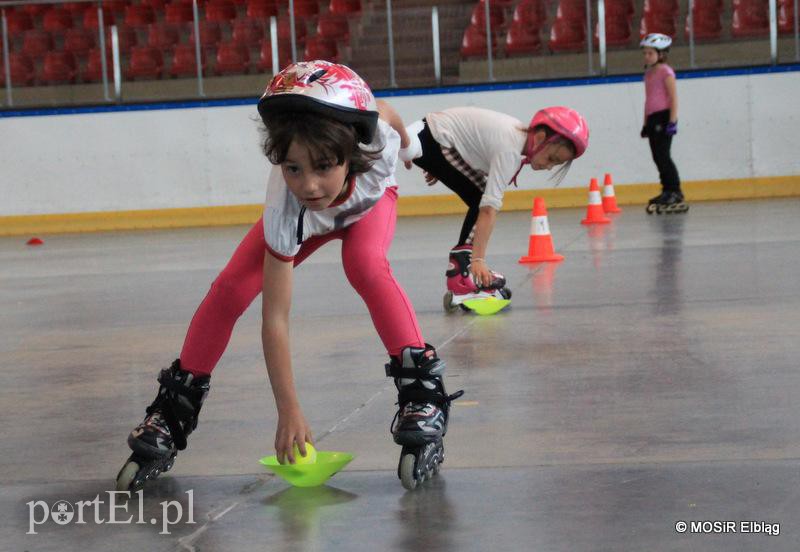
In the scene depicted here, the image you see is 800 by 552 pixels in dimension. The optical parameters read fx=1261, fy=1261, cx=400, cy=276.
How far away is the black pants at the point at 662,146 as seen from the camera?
12617mm

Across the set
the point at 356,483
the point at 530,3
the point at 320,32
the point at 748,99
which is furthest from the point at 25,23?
the point at 356,483

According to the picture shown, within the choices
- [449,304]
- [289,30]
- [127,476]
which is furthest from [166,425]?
[289,30]

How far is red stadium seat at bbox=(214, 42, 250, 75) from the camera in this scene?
15477 millimetres

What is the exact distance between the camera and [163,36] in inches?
619

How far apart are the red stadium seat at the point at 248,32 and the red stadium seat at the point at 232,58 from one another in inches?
2.9

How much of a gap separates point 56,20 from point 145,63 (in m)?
1.47

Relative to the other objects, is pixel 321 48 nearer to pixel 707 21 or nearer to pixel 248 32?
pixel 248 32

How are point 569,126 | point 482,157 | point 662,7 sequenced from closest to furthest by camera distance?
point 569,126 < point 482,157 < point 662,7

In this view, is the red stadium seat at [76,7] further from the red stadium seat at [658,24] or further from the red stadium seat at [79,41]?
the red stadium seat at [658,24]

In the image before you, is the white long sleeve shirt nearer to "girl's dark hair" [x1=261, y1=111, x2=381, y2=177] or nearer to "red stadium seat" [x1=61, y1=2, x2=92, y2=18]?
"girl's dark hair" [x1=261, y1=111, x2=381, y2=177]

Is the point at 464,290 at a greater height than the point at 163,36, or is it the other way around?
the point at 163,36

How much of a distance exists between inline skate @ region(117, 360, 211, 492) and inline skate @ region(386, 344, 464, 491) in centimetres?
61

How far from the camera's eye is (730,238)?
396 inches

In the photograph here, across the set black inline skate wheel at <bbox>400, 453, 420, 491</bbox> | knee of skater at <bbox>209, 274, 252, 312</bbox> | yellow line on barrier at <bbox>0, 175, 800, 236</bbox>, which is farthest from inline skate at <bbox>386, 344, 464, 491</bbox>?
yellow line on barrier at <bbox>0, 175, 800, 236</bbox>
